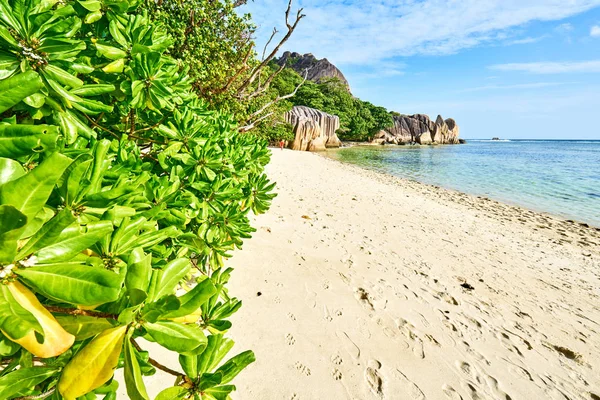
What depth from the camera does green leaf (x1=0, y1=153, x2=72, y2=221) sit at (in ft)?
1.88

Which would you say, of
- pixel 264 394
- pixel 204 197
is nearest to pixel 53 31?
pixel 204 197

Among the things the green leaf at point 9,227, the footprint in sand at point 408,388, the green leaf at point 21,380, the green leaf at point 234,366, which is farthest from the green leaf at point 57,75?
the footprint in sand at point 408,388

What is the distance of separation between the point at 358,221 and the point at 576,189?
16891mm

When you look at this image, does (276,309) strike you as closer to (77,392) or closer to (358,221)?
(77,392)

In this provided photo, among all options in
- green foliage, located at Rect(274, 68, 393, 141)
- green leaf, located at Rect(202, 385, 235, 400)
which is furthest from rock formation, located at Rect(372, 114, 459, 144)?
green leaf, located at Rect(202, 385, 235, 400)

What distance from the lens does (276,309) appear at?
2752 millimetres

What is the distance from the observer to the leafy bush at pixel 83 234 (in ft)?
1.98

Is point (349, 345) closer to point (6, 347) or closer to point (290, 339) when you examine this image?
point (290, 339)

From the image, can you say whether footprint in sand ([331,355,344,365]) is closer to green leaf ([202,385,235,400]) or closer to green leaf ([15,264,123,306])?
green leaf ([202,385,235,400])

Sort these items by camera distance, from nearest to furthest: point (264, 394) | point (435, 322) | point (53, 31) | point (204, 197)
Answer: point (53, 31) < point (264, 394) < point (204, 197) < point (435, 322)

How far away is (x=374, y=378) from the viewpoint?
2.18 m

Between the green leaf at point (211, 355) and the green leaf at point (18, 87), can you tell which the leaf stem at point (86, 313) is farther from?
the green leaf at point (18, 87)

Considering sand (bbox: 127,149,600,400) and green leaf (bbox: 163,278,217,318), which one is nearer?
green leaf (bbox: 163,278,217,318)

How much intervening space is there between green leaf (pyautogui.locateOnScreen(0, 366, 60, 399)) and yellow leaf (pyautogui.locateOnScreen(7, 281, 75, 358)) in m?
0.24
